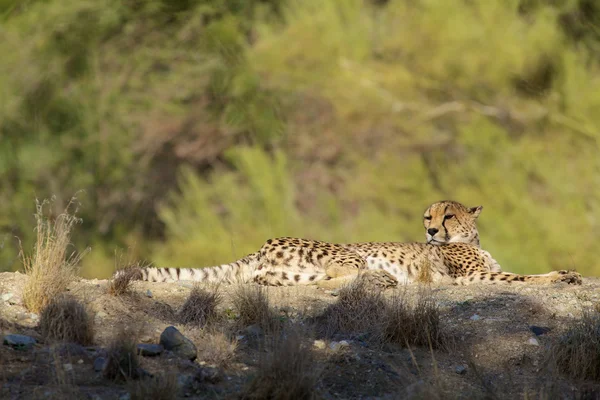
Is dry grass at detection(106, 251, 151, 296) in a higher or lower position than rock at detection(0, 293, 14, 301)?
higher

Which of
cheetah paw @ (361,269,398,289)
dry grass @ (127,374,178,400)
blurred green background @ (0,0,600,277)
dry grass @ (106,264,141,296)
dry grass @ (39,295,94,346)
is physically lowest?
dry grass @ (127,374,178,400)

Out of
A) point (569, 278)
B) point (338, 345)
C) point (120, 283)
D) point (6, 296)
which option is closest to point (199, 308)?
point (120, 283)

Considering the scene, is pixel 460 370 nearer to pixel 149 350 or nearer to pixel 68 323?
pixel 149 350

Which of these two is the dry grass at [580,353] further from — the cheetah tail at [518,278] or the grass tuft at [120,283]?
the grass tuft at [120,283]

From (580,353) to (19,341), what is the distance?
2.46 metres

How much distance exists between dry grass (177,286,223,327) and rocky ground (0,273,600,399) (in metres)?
0.08

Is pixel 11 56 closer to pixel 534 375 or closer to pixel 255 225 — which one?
pixel 255 225

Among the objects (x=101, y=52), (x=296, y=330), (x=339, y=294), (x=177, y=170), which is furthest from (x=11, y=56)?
(x=296, y=330)

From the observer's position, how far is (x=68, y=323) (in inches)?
173

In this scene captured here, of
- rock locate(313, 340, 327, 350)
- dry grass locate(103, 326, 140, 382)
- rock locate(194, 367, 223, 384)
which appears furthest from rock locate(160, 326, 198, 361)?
rock locate(313, 340, 327, 350)

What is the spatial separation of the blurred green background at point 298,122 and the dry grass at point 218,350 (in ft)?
27.2

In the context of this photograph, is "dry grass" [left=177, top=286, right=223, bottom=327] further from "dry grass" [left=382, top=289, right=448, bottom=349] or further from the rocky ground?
"dry grass" [left=382, top=289, right=448, bottom=349]

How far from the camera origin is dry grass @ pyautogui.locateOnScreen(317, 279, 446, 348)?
484 cm

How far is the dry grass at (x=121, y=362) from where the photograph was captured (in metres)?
4.02
